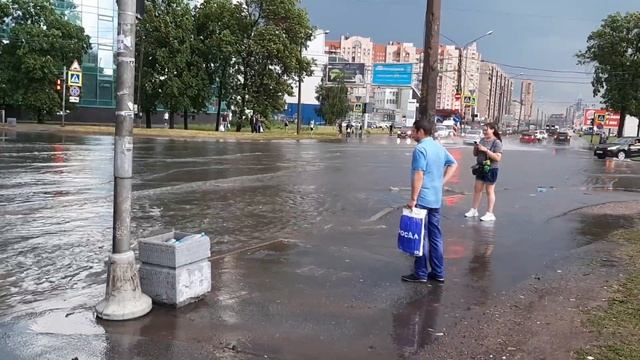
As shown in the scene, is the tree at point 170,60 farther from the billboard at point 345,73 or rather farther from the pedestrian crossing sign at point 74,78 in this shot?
the billboard at point 345,73

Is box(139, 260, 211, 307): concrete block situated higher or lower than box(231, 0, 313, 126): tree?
lower

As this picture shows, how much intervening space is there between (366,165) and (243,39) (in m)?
32.5

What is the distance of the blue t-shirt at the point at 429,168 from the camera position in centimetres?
667

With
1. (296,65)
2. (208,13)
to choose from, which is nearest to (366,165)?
(296,65)

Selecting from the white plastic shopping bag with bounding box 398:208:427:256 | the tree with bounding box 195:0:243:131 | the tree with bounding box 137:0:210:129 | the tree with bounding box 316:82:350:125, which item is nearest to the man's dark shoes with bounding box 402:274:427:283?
the white plastic shopping bag with bounding box 398:208:427:256

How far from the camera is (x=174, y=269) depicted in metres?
5.58

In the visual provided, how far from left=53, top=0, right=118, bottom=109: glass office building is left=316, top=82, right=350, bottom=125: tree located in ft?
136

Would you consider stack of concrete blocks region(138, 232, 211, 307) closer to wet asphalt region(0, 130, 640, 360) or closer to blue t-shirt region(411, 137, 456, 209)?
wet asphalt region(0, 130, 640, 360)

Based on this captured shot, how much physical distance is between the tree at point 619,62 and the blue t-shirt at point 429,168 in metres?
69.1

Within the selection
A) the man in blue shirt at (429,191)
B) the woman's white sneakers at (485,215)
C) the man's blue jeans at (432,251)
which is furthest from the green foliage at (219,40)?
the man's blue jeans at (432,251)

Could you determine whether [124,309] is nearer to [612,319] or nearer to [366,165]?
[612,319]

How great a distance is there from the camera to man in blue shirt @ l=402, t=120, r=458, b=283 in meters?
6.70

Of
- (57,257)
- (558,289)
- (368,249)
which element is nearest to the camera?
(558,289)

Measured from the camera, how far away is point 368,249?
27.8 feet
